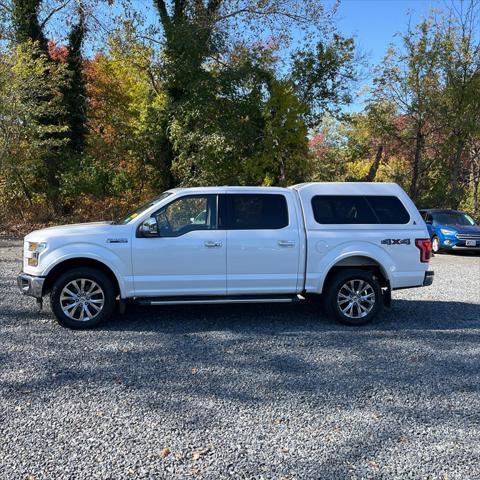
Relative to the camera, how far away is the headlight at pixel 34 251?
623 centimetres

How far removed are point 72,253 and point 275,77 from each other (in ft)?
48.1

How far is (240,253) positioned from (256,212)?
63 centimetres

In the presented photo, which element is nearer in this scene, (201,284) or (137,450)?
(137,450)

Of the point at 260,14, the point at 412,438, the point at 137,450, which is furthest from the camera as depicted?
the point at 260,14

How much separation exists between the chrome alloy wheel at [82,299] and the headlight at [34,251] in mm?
531

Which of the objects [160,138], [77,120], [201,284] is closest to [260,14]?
[160,138]

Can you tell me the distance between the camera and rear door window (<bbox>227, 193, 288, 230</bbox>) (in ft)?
21.8

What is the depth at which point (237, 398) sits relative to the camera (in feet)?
14.2

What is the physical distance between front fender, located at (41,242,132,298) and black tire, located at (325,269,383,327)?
8.81 feet

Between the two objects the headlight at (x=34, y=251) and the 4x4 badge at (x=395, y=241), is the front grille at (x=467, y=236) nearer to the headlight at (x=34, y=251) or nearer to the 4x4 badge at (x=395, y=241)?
the 4x4 badge at (x=395, y=241)

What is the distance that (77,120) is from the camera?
2092cm

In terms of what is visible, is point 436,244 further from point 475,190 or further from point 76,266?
point 76,266

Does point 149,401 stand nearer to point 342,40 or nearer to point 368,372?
point 368,372

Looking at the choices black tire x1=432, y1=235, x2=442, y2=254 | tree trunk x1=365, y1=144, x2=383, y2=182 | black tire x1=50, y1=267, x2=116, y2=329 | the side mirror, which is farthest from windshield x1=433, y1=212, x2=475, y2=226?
black tire x1=50, y1=267, x2=116, y2=329
